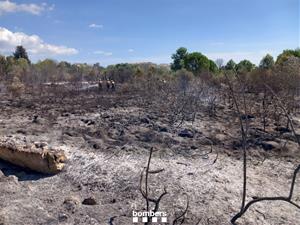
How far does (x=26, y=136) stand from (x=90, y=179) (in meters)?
2.70

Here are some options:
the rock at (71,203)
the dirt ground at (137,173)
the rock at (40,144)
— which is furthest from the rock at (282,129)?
the rock at (71,203)

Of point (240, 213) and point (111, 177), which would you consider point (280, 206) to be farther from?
point (111, 177)

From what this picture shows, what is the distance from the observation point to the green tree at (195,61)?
92.6 feet

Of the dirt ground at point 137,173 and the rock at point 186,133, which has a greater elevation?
the rock at point 186,133

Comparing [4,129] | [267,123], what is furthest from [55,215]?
[267,123]

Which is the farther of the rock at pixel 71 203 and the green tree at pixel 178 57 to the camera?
the green tree at pixel 178 57

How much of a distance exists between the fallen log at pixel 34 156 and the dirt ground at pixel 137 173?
0.44 feet

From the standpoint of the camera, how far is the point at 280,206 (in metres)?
5.37

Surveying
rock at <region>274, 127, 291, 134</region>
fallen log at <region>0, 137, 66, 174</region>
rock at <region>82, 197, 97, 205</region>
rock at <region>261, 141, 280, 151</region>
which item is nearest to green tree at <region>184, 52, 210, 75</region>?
rock at <region>274, 127, 291, 134</region>

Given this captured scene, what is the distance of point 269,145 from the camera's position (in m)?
8.12

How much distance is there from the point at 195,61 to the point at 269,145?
21.4 meters

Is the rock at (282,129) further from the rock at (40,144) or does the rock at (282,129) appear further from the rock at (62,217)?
the rock at (62,217)

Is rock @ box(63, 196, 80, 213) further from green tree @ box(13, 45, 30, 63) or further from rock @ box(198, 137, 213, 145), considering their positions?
green tree @ box(13, 45, 30, 63)

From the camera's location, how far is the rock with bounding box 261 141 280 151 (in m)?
8.02
